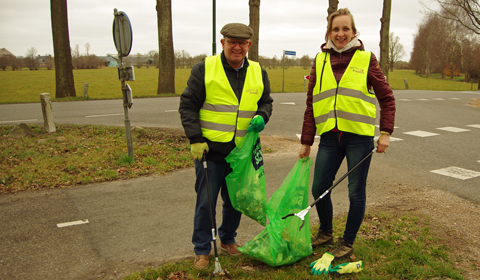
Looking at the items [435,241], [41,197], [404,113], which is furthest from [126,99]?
[404,113]

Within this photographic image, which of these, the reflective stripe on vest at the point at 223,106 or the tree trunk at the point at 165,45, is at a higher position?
the tree trunk at the point at 165,45

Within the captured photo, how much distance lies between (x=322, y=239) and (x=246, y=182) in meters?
0.99

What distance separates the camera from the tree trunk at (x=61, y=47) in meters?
16.2

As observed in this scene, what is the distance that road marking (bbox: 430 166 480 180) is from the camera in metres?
5.80

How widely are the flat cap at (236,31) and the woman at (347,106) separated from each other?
0.67 metres

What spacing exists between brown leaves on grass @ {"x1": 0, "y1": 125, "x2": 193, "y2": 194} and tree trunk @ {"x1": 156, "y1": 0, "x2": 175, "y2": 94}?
10312mm

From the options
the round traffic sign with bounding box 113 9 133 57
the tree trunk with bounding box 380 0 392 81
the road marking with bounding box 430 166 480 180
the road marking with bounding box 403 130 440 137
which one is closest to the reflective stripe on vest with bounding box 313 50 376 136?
the road marking with bounding box 430 166 480 180

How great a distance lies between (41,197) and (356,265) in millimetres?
3974

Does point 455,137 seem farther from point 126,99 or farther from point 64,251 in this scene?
point 64,251

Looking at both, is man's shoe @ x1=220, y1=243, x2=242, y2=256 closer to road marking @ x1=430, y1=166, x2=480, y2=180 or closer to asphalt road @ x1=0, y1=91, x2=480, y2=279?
asphalt road @ x1=0, y1=91, x2=480, y2=279

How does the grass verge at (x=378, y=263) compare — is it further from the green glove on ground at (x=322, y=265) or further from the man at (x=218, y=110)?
the man at (x=218, y=110)

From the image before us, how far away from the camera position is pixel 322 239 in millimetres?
3363

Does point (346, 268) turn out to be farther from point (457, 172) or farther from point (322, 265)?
point (457, 172)

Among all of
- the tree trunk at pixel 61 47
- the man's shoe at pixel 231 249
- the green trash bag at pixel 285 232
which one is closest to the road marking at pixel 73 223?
the man's shoe at pixel 231 249
